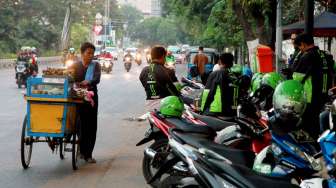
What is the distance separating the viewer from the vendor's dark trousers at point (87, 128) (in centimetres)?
920

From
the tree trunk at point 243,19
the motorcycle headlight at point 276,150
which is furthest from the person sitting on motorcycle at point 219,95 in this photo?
the tree trunk at point 243,19

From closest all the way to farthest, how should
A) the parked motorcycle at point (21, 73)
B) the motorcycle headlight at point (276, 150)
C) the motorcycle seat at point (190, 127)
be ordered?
the motorcycle headlight at point (276, 150), the motorcycle seat at point (190, 127), the parked motorcycle at point (21, 73)

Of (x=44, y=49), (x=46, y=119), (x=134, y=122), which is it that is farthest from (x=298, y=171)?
(x=44, y=49)

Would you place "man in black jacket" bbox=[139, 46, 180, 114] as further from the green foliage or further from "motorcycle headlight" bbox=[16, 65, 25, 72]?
the green foliage

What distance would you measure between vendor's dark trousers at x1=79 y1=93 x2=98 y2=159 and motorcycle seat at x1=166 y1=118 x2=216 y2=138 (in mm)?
2337

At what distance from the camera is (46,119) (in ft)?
27.8

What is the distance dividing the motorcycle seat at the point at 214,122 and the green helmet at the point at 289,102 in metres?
2.46

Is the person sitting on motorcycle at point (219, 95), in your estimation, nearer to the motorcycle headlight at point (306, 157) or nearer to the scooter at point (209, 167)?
the scooter at point (209, 167)

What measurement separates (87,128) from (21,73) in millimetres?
16311

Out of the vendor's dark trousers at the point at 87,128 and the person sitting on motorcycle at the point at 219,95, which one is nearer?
the person sitting on motorcycle at the point at 219,95

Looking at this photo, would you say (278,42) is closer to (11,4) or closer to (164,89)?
(164,89)

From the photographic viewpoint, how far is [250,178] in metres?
4.14

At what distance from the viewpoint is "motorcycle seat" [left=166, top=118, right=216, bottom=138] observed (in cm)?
608

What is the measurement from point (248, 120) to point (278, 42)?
8681 millimetres
